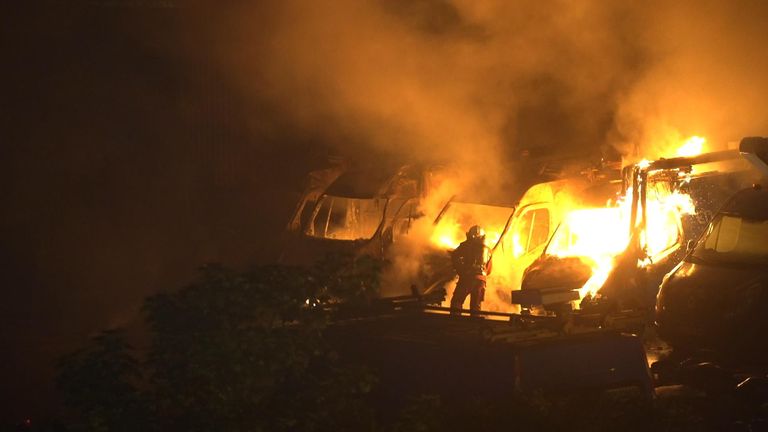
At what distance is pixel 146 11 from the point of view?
13852mm

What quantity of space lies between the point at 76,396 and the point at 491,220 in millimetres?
8717

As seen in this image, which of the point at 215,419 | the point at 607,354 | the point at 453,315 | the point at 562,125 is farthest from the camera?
the point at 562,125

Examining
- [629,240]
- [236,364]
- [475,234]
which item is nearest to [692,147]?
[629,240]

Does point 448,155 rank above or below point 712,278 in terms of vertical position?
above

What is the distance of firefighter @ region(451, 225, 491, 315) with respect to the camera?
1103cm

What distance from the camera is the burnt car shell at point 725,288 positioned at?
6961mm

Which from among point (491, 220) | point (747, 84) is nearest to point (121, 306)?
point (491, 220)

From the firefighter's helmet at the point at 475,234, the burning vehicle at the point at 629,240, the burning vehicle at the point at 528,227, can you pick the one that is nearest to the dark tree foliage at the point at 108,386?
the burning vehicle at the point at 629,240

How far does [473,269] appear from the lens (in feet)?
36.2

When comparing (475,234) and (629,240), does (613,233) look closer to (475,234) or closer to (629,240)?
(629,240)

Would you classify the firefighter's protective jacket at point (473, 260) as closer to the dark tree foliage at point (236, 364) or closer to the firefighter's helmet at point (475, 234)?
the firefighter's helmet at point (475, 234)

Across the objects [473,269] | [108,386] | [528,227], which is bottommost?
[108,386]

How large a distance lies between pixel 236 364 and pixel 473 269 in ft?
21.7

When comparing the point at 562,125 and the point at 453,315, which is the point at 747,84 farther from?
the point at 453,315
